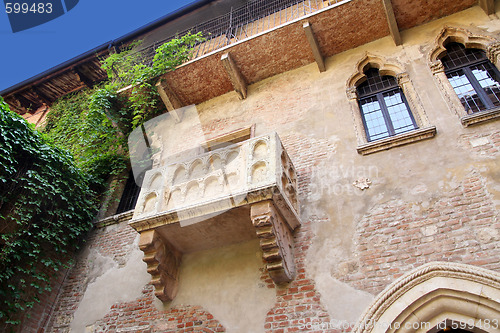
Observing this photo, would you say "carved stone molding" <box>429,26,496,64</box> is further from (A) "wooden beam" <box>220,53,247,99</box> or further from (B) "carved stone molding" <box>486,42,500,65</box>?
(A) "wooden beam" <box>220,53,247,99</box>

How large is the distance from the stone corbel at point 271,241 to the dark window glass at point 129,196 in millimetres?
3817

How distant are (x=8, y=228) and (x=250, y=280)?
4.09m

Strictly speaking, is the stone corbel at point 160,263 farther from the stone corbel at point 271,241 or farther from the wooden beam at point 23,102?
the wooden beam at point 23,102

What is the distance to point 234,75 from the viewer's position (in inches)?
277

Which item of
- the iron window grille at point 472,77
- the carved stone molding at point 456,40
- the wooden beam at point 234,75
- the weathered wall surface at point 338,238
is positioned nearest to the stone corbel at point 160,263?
the weathered wall surface at point 338,238

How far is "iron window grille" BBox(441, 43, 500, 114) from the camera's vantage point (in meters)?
5.05

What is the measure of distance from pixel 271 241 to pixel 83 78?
9.04m

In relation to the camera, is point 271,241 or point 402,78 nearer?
point 271,241

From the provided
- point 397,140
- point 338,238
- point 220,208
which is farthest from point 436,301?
point 220,208

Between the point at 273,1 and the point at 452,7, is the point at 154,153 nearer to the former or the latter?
the point at 273,1

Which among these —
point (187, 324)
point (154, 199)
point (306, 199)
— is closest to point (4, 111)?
point (154, 199)

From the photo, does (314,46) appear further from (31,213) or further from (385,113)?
(31,213)

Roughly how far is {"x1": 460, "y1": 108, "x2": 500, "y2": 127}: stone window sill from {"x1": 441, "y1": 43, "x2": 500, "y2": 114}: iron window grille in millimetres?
422

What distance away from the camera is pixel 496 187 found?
390 cm
